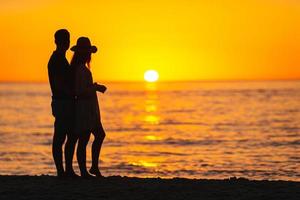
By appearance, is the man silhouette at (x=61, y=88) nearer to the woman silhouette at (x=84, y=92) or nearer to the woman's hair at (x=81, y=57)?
the woman silhouette at (x=84, y=92)

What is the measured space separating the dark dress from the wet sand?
0.81m

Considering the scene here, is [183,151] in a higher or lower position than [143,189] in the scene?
higher

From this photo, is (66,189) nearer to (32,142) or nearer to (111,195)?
(111,195)

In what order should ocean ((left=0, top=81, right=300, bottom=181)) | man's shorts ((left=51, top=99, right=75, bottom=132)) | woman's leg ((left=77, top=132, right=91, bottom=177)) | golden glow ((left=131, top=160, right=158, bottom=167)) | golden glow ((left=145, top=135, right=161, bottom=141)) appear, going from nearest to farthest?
man's shorts ((left=51, top=99, right=75, bottom=132))
woman's leg ((left=77, top=132, right=91, bottom=177))
ocean ((left=0, top=81, right=300, bottom=181))
golden glow ((left=131, top=160, right=158, bottom=167))
golden glow ((left=145, top=135, right=161, bottom=141))

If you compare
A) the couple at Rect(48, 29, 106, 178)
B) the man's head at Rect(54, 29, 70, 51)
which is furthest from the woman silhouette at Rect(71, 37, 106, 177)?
the man's head at Rect(54, 29, 70, 51)

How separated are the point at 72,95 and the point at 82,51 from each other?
639 millimetres

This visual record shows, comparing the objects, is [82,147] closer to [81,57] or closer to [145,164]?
[81,57]

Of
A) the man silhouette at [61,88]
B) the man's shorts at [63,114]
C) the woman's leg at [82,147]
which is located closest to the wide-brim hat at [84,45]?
the man silhouette at [61,88]

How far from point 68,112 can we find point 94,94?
46 cm

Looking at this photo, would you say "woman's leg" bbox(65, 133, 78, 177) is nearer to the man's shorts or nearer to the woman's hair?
the man's shorts

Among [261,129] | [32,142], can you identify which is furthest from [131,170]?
[261,129]

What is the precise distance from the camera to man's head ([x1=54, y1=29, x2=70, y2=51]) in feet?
33.9

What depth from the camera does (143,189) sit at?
33.4 feet

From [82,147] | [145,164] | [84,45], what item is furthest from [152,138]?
[84,45]
